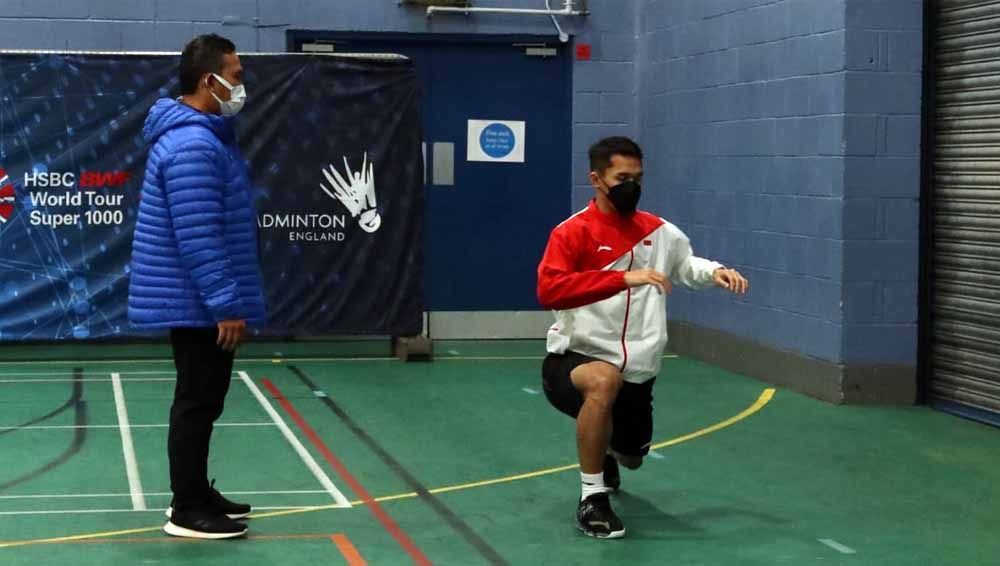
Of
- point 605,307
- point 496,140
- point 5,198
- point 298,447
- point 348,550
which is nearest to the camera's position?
point 348,550

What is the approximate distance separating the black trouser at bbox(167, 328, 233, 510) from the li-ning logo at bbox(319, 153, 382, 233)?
19.6ft

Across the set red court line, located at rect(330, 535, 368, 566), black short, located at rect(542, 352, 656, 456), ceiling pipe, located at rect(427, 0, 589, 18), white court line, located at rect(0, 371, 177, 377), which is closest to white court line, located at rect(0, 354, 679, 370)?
white court line, located at rect(0, 371, 177, 377)

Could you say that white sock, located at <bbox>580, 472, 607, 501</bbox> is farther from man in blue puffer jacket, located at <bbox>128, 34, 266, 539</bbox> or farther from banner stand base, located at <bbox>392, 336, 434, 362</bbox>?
banner stand base, located at <bbox>392, 336, 434, 362</bbox>

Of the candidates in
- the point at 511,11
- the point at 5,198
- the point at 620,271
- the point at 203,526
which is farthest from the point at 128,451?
the point at 511,11

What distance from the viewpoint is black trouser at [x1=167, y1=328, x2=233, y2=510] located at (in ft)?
21.8

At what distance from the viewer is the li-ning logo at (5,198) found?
40.5 ft

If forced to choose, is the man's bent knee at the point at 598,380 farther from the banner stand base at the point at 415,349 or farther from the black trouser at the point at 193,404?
the banner stand base at the point at 415,349

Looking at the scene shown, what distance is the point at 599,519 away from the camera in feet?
22.5

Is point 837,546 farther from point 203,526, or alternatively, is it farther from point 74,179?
point 74,179

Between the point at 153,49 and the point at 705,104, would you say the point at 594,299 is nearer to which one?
the point at 705,104

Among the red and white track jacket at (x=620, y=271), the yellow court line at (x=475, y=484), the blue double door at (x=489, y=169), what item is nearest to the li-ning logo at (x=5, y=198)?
the blue double door at (x=489, y=169)

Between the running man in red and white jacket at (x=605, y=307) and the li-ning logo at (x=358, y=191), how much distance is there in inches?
224

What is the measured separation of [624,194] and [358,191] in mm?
6007

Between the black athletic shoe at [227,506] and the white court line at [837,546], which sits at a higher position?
the black athletic shoe at [227,506]
